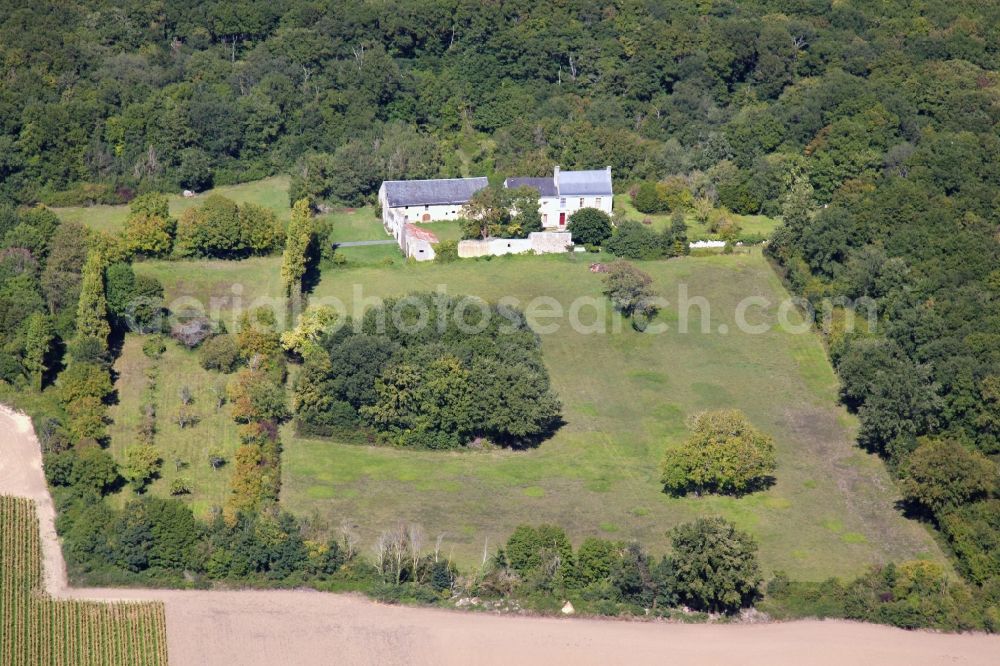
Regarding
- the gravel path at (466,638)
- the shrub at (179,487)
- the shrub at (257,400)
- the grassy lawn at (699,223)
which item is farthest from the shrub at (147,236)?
the gravel path at (466,638)

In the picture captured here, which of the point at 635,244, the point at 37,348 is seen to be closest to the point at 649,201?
the point at 635,244

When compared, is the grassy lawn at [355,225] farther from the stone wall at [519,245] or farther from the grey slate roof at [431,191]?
the stone wall at [519,245]

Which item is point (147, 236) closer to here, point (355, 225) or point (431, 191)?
point (355, 225)

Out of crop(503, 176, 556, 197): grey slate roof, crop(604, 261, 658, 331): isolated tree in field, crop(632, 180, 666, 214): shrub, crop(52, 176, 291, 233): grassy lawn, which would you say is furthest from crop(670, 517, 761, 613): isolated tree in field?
crop(52, 176, 291, 233): grassy lawn

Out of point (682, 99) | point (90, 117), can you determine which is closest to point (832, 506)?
point (682, 99)

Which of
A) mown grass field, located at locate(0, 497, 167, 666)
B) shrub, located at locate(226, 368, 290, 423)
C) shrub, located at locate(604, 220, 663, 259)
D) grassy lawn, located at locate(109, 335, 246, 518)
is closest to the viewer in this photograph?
mown grass field, located at locate(0, 497, 167, 666)

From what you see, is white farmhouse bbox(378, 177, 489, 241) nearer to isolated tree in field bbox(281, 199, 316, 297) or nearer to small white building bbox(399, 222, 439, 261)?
small white building bbox(399, 222, 439, 261)

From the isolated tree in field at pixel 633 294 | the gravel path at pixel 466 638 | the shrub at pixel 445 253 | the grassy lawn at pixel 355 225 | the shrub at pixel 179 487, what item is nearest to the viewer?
the gravel path at pixel 466 638

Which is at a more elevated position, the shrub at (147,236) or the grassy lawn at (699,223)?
the grassy lawn at (699,223)

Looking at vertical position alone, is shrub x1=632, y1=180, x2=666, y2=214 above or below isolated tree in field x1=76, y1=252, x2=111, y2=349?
above
